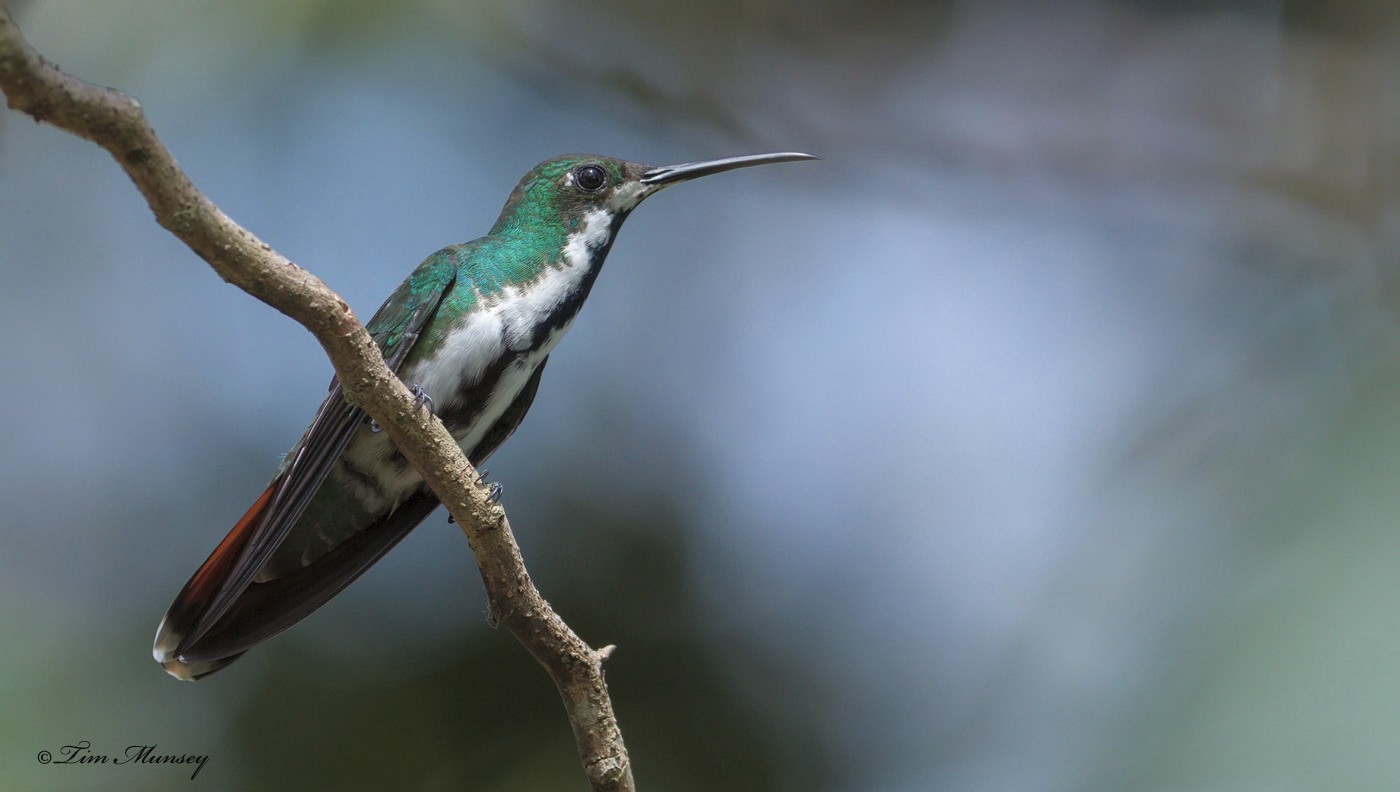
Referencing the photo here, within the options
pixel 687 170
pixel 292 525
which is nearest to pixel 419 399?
pixel 292 525

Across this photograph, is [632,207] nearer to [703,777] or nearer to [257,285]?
[257,285]

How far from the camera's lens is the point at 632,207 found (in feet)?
11.2

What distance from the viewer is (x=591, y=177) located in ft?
11.1

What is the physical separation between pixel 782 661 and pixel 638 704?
955mm

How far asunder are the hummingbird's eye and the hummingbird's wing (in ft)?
1.69

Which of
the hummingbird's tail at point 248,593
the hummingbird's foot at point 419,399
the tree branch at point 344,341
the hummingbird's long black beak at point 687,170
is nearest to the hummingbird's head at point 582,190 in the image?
the hummingbird's long black beak at point 687,170

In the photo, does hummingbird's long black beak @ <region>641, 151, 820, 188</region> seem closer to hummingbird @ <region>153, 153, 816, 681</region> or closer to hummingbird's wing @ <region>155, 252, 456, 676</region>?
hummingbird @ <region>153, 153, 816, 681</region>

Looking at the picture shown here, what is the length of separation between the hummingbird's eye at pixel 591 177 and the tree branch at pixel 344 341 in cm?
119

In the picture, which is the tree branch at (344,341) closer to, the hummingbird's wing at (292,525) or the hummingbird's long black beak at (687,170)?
the hummingbird's wing at (292,525)

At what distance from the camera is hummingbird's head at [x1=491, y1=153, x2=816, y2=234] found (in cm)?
328

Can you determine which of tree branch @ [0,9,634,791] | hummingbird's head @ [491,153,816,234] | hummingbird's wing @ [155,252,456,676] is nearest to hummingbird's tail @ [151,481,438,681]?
hummingbird's wing @ [155,252,456,676]

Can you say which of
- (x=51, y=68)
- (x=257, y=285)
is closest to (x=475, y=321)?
(x=257, y=285)

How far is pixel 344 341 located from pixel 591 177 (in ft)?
Result: 4.46

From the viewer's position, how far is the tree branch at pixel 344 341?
170 centimetres
